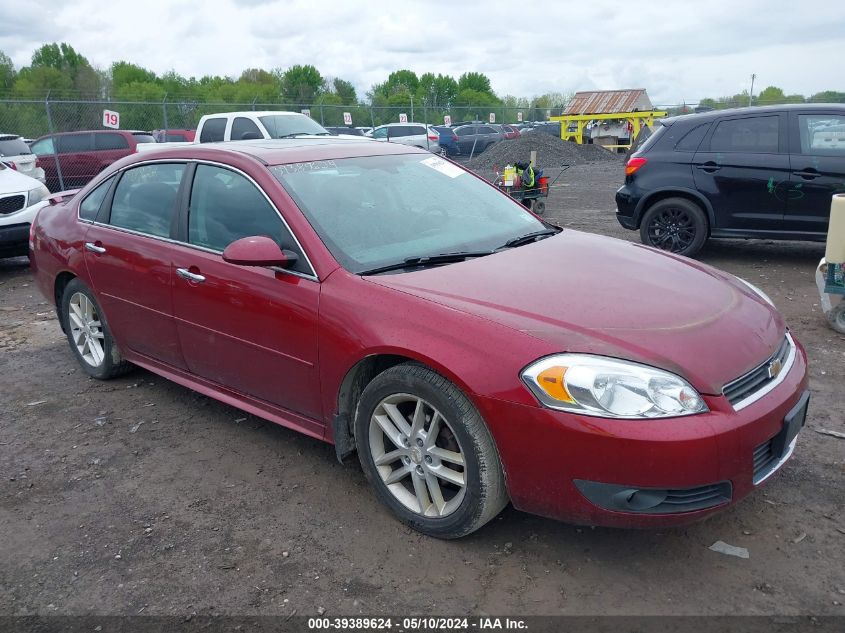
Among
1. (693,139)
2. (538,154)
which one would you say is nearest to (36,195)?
→ (693,139)

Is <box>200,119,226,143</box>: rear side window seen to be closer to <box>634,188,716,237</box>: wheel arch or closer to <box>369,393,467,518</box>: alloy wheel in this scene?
<box>634,188,716,237</box>: wheel arch

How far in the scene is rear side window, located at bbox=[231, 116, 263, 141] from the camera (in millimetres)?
13547

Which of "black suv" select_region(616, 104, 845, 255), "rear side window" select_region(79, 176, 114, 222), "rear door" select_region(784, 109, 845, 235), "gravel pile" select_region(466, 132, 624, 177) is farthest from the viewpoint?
"gravel pile" select_region(466, 132, 624, 177)

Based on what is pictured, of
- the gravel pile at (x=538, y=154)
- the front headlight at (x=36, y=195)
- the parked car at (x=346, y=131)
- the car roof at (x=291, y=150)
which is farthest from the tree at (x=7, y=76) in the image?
the car roof at (x=291, y=150)

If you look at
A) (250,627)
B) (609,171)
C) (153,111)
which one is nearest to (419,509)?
(250,627)

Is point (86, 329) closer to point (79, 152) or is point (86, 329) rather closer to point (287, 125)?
point (287, 125)

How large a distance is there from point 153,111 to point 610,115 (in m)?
19.0

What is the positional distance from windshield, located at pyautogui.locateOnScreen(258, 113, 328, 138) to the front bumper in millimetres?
11799

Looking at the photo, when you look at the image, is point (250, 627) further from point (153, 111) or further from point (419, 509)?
point (153, 111)

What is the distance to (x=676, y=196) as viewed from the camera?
8359mm

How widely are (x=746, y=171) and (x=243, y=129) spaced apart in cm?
927

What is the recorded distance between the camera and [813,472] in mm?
3529

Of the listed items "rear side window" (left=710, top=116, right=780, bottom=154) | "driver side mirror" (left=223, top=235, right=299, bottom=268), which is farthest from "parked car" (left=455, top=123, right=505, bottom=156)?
"driver side mirror" (left=223, top=235, right=299, bottom=268)

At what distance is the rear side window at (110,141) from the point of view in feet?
57.0
